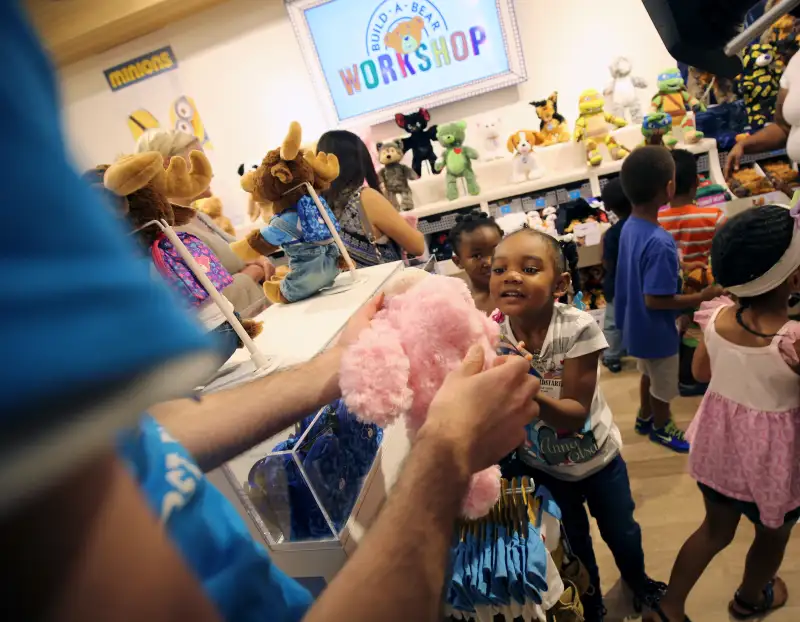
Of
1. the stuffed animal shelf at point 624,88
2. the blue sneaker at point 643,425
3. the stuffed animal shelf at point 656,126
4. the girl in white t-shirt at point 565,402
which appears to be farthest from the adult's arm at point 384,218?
the stuffed animal shelf at point 624,88

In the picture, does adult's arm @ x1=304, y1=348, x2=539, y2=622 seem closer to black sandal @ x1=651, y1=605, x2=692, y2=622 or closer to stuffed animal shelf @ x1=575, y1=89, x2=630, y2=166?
black sandal @ x1=651, y1=605, x2=692, y2=622

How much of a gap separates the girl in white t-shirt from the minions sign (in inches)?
93.6

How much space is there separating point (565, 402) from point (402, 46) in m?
2.82

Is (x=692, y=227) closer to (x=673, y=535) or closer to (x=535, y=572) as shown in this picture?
(x=673, y=535)

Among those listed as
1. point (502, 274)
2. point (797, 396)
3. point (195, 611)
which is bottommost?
point (797, 396)

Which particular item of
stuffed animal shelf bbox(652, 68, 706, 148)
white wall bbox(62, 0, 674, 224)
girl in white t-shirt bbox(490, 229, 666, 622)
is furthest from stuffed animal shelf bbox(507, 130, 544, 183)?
girl in white t-shirt bbox(490, 229, 666, 622)

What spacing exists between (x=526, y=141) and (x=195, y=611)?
302cm

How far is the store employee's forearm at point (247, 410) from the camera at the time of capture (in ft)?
1.82

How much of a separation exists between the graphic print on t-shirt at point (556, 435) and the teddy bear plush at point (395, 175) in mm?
1997

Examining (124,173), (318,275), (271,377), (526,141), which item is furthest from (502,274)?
(526,141)

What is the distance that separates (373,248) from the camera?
1652 millimetres

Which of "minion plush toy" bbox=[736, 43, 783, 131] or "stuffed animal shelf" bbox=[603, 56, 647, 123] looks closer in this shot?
"minion plush toy" bbox=[736, 43, 783, 131]

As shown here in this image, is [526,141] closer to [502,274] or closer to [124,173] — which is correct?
[502,274]

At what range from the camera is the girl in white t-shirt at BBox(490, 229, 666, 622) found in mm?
1044
